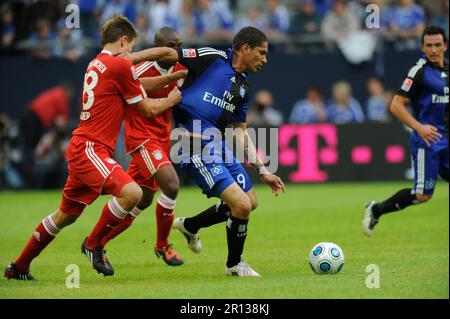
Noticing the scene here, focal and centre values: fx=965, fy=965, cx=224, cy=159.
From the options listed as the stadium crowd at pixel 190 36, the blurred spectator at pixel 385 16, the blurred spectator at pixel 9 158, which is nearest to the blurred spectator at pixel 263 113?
the stadium crowd at pixel 190 36

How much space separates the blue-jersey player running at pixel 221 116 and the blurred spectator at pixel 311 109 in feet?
39.0

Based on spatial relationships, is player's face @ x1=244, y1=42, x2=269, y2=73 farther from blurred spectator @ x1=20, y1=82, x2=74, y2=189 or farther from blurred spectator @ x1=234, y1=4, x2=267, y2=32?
blurred spectator @ x1=234, y1=4, x2=267, y2=32

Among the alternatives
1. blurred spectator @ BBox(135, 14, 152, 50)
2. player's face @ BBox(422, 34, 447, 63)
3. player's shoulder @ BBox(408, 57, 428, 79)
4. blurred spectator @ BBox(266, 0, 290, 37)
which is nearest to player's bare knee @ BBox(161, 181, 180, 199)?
player's shoulder @ BBox(408, 57, 428, 79)

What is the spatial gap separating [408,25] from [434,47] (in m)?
10.7

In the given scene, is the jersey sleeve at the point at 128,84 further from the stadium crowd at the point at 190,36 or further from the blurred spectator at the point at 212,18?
the blurred spectator at the point at 212,18

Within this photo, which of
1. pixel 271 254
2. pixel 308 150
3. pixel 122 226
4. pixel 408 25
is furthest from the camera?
pixel 408 25

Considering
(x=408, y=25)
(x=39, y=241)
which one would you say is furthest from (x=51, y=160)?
(x=39, y=241)

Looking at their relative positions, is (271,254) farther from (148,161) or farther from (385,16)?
(385,16)

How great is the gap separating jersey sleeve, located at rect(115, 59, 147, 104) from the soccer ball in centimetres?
224

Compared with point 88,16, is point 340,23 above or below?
below

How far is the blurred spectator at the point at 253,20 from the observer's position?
22734 mm

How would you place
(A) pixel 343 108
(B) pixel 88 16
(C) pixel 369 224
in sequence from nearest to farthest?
(C) pixel 369 224
(A) pixel 343 108
(B) pixel 88 16

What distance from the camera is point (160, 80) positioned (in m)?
9.48
